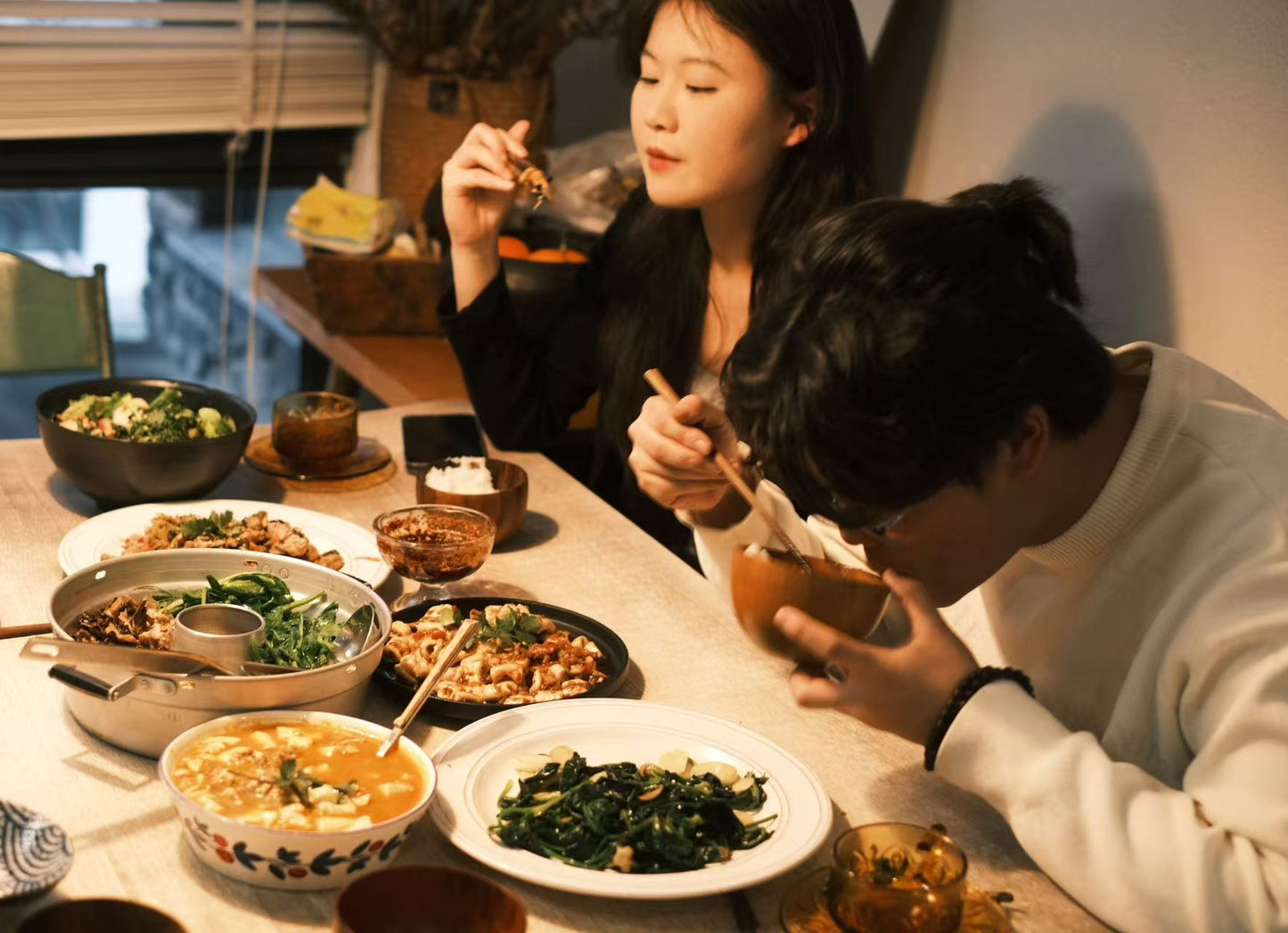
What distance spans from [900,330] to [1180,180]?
1221 millimetres

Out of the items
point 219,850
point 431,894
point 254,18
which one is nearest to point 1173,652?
point 431,894

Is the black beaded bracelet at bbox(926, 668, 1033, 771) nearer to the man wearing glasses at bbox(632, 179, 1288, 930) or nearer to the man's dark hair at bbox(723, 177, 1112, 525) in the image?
the man wearing glasses at bbox(632, 179, 1288, 930)

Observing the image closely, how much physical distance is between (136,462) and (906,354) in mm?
1149

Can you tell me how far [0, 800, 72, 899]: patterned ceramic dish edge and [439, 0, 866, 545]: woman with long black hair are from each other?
1.35m

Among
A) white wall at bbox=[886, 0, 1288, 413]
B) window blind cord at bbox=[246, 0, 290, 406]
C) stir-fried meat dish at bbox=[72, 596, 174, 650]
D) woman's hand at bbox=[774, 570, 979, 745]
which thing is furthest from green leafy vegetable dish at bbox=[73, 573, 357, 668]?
window blind cord at bbox=[246, 0, 290, 406]

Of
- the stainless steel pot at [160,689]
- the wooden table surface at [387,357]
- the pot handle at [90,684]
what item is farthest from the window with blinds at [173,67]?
the pot handle at [90,684]

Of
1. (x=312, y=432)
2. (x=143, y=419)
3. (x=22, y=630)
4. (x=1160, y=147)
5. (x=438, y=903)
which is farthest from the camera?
(x=1160, y=147)

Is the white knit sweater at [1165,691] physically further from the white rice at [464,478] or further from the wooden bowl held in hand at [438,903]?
the white rice at [464,478]

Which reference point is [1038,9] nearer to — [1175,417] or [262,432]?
[1175,417]

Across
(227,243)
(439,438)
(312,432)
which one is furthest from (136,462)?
(227,243)

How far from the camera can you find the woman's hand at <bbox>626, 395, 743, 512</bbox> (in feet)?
5.28

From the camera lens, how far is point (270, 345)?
14.8 ft

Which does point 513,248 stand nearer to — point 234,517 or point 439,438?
point 439,438

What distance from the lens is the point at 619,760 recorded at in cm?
138
